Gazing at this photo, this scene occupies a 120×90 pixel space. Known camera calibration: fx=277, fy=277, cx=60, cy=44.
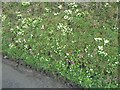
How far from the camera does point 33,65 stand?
24.0ft

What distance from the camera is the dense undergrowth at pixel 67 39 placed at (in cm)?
695

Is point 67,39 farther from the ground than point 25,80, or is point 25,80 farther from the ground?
point 67,39

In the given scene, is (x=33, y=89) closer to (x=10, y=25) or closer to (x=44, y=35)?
(x=44, y=35)

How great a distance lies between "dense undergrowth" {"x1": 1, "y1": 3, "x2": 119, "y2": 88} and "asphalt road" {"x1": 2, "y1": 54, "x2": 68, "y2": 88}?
0.25 m

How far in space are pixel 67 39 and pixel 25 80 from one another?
1.66 m

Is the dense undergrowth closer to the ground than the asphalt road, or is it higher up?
higher up

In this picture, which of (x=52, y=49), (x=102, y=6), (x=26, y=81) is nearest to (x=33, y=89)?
(x=26, y=81)

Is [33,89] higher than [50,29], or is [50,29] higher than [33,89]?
[50,29]

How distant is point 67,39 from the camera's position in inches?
305

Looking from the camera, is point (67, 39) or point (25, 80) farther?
point (67, 39)

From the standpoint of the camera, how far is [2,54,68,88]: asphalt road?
6918mm

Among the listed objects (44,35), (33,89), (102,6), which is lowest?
(33,89)

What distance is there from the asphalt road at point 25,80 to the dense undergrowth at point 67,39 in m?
0.25

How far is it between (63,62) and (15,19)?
2.41 m
